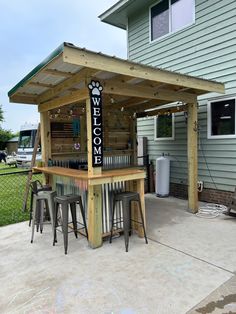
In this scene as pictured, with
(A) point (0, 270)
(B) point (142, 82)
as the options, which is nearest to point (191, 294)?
(A) point (0, 270)

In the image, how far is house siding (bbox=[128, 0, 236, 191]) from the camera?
4.96 meters

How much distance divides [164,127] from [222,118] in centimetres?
173

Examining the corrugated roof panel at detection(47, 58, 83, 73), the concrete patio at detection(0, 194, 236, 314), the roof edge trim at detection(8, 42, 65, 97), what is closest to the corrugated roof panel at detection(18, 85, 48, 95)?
the roof edge trim at detection(8, 42, 65, 97)

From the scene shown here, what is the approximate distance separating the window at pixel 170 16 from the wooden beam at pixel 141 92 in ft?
7.47

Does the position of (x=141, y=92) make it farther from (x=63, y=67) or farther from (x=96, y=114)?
(x=63, y=67)

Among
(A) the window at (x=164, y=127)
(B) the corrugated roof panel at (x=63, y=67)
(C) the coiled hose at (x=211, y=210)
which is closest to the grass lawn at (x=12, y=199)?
(B) the corrugated roof panel at (x=63, y=67)

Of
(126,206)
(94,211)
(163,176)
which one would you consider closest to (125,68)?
(126,206)

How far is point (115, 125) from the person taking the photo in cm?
608

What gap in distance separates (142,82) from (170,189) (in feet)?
11.3

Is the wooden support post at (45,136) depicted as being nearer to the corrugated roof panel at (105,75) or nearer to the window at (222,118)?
the corrugated roof panel at (105,75)

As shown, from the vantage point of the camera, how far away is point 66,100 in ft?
12.1

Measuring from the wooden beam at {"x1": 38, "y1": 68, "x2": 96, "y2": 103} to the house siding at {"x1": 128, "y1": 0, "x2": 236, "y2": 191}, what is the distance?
321 cm

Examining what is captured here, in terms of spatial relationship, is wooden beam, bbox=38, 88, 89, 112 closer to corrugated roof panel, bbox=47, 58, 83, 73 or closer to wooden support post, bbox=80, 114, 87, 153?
corrugated roof panel, bbox=47, 58, 83, 73

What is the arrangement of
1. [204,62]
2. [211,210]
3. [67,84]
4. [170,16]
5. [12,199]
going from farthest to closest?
[12,199]
[170,16]
[204,62]
[211,210]
[67,84]
